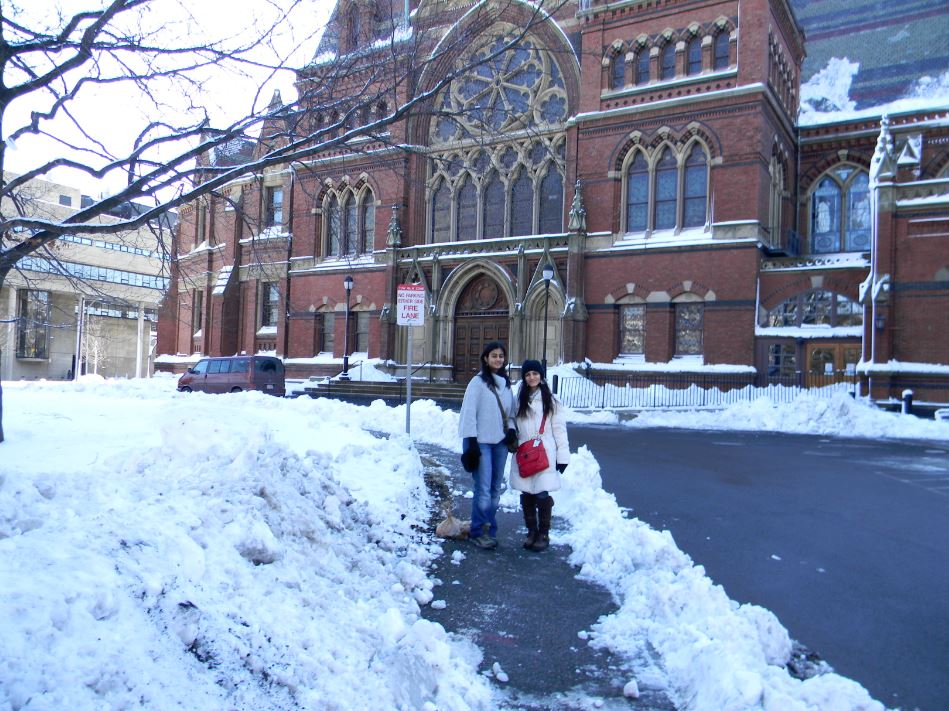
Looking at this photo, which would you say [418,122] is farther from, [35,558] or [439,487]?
[35,558]

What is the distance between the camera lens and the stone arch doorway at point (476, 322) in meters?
30.0

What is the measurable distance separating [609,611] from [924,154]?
28.4m

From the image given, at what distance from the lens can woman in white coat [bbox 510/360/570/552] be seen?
6.34 metres

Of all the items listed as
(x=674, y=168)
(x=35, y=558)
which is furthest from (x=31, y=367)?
(x=35, y=558)

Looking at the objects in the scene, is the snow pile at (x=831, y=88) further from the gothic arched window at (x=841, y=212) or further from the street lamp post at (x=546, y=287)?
the street lamp post at (x=546, y=287)

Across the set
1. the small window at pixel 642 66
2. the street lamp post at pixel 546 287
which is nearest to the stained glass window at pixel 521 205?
the street lamp post at pixel 546 287

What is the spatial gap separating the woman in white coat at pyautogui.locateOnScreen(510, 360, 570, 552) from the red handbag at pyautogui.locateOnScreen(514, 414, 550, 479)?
35mm

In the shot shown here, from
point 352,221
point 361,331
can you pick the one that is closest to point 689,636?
point 361,331

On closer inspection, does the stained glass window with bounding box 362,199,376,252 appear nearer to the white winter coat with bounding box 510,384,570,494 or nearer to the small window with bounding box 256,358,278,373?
the small window with bounding box 256,358,278,373

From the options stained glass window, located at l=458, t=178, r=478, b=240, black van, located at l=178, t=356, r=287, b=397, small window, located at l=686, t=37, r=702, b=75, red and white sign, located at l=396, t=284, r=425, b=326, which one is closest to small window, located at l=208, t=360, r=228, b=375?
black van, located at l=178, t=356, r=287, b=397

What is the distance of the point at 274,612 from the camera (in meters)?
3.60

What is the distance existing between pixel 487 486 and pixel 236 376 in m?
20.9

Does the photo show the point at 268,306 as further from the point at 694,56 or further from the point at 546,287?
the point at 694,56

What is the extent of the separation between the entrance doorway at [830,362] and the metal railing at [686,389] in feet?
0.11
